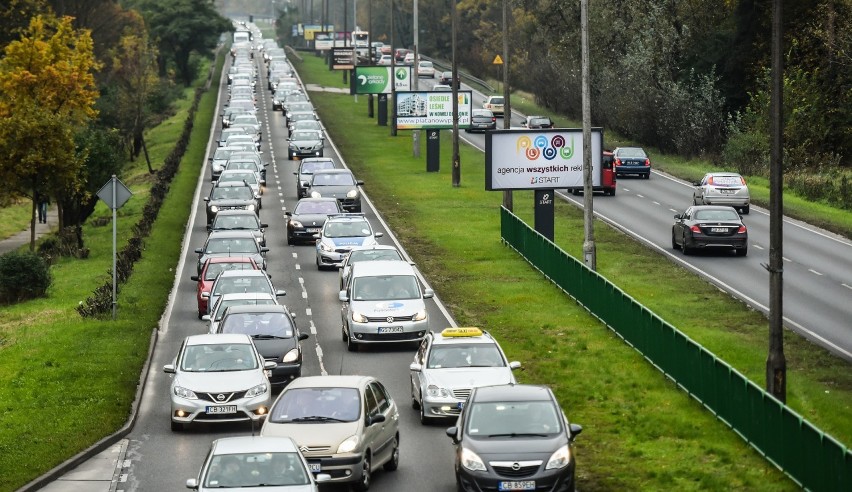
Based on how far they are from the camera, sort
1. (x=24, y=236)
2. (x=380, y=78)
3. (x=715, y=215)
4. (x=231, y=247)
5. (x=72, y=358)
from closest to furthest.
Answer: (x=72, y=358) → (x=231, y=247) → (x=715, y=215) → (x=24, y=236) → (x=380, y=78)

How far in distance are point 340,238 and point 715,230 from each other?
11632 millimetres

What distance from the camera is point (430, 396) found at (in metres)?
24.2

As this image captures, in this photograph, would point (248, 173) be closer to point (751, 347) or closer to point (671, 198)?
point (671, 198)

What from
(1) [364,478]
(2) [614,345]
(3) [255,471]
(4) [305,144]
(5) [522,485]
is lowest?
(2) [614,345]

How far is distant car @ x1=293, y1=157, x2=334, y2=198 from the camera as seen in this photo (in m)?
59.6

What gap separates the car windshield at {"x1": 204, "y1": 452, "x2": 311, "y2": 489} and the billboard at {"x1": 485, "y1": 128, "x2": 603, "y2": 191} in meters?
26.6

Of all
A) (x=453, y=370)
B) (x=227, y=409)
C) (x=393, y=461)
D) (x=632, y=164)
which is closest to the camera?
(x=393, y=461)

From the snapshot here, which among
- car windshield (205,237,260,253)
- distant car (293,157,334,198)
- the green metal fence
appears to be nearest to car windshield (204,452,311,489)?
the green metal fence

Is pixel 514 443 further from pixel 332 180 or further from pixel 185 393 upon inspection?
pixel 332 180

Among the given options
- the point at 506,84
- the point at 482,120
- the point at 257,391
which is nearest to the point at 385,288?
the point at 257,391

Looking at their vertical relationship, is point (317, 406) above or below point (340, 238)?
below

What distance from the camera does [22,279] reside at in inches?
1732

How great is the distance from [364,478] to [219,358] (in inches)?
238

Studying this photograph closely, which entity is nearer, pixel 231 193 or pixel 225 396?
pixel 225 396
